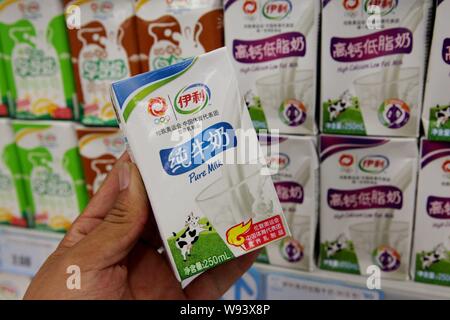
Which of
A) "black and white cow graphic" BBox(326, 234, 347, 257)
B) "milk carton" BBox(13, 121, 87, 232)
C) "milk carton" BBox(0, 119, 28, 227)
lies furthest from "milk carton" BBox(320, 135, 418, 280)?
"milk carton" BBox(0, 119, 28, 227)

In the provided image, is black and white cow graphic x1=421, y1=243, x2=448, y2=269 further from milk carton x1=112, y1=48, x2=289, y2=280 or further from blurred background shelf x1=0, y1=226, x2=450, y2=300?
milk carton x1=112, y1=48, x2=289, y2=280

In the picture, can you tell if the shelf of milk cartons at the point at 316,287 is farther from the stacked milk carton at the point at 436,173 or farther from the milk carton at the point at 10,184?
the milk carton at the point at 10,184

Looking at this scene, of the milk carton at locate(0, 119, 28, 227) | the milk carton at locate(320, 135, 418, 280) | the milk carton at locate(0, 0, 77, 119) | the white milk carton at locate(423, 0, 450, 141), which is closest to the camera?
the white milk carton at locate(423, 0, 450, 141)

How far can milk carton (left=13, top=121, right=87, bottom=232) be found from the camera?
123 centimetres

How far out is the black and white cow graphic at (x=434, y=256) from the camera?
3.36 ft

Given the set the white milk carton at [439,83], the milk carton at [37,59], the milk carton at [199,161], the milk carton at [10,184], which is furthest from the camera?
the milk carton at [10,184]

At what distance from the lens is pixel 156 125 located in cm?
72

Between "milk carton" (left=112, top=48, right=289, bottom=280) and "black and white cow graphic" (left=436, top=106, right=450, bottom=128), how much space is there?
0.40 metres

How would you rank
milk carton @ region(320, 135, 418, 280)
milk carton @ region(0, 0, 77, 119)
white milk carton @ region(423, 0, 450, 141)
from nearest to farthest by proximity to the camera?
white milk carton @ region(423, 0, 450, 141) < milk carton @ region(320, 135, 418, 280) < milk carton @ region(0, 0, 77, 119)

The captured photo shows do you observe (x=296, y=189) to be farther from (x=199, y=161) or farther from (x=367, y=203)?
(x=199, y=161)

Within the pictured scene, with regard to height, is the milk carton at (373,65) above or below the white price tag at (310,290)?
above

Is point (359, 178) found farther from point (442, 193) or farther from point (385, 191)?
point (442, 193)

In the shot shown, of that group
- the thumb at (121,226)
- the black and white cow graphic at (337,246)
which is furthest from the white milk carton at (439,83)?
the thumb at (121,226)

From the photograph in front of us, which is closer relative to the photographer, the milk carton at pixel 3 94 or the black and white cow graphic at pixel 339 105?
the black and white cow graphic at pixel 339 105
